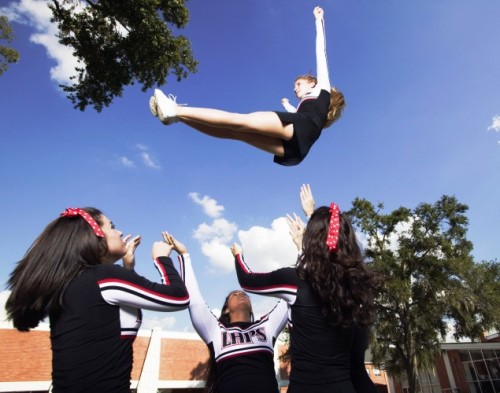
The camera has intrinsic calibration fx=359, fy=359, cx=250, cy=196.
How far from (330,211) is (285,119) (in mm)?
903

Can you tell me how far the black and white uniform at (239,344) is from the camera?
2402 mm

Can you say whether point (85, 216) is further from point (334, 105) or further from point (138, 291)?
point (334, 105)

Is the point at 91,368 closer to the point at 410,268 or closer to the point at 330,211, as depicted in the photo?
the point at 330,211

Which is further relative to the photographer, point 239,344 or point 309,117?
point 309,117

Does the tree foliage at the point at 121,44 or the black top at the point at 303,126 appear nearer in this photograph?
the black top at the point at 303,126

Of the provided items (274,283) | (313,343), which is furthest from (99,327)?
(313,343)

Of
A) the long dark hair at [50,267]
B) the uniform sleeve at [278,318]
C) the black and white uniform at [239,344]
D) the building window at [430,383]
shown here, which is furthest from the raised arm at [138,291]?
the building window at [430,383]

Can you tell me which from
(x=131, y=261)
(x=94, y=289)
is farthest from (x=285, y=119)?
(x=94, y=289)

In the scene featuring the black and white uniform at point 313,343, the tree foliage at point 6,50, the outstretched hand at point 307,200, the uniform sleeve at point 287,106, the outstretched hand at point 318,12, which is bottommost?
the black and white uniform at point 313,343

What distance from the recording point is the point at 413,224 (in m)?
19.3

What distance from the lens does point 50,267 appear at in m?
1.70

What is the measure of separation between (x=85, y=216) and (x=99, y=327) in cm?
60

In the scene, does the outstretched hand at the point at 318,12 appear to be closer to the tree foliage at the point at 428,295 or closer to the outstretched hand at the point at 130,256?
the outstretched hand at the point at 130,256

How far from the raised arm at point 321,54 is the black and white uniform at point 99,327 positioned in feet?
8.37
